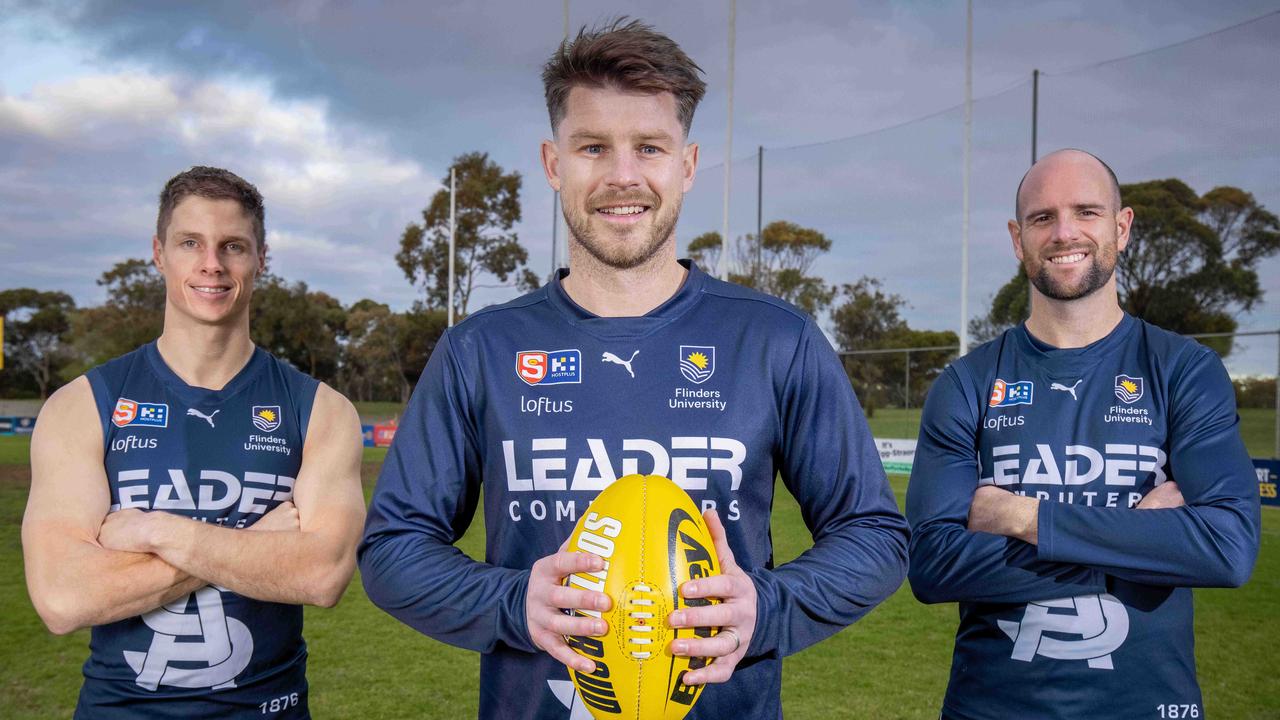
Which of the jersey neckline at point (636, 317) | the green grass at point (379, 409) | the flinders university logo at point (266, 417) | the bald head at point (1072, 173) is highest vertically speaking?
the bald head at point (1072, 173)

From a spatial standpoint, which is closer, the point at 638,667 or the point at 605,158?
the point at 638,667

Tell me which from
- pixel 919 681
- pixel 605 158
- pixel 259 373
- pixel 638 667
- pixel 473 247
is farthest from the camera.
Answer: pixel 473 247

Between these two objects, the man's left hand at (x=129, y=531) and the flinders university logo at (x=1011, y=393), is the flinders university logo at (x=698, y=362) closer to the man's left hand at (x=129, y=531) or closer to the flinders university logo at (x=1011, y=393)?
the flinders university logo at (x=1011, y=393)

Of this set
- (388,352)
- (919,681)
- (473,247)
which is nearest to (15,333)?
(388,352)

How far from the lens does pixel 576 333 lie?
2289mm

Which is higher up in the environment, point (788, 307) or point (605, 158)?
point (605, 158)

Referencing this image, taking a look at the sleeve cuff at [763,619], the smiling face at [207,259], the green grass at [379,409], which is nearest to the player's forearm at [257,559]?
the smiling face at [207,259]

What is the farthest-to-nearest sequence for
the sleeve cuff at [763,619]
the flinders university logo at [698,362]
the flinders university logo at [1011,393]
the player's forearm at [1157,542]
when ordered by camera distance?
the flinders university logo at [1011,393] < the player's forearm at [1157,542] < the flinders university logo at [698,362] < the sleeve cuff at [763,619]

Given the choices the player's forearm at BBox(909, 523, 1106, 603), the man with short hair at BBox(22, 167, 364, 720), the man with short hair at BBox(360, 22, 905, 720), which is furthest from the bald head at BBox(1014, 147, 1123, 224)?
the man with short hair at BBox(22, 167, 364, 720)

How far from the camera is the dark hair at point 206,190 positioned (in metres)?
3.00

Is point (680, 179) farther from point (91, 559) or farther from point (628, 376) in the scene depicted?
point (91, 559)

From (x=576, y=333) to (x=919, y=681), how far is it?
529cm

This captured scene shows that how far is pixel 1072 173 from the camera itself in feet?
9.85

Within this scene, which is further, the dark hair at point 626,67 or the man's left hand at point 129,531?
the man's left hand at point 129,531
